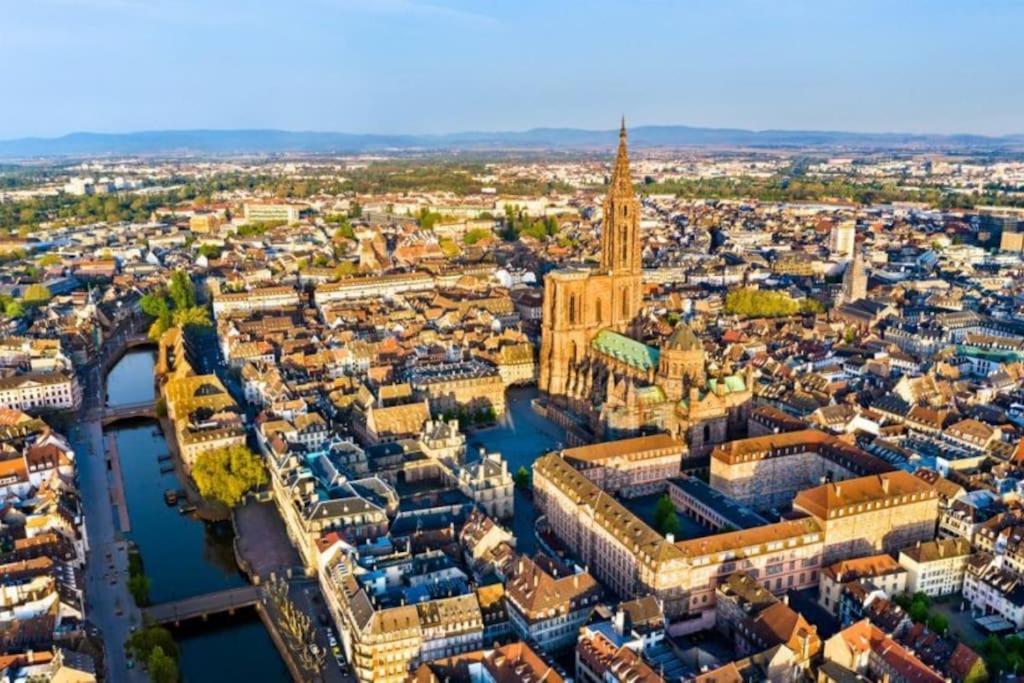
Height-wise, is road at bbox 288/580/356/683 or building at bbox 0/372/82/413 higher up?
building at bbox 0/372/82/413

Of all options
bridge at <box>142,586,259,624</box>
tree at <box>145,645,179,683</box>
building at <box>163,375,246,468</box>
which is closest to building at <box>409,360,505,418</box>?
building at <box>163,375,246,468</box>

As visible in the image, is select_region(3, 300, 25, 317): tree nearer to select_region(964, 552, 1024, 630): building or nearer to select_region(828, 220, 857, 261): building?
select_region(964, 552, 1024, 630): building

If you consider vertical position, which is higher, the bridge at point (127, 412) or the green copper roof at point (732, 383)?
the green copper roof at point (732, 383)

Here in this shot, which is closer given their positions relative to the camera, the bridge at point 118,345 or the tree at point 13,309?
the bridge at point 118,345

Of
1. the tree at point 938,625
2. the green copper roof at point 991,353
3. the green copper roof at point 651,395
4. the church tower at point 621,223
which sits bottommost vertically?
the tree at point 938,625

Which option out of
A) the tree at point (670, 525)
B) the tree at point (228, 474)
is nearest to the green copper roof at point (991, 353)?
the tree at point (670, 525)

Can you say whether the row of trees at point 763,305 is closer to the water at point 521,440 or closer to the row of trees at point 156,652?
the water at point 521,440
